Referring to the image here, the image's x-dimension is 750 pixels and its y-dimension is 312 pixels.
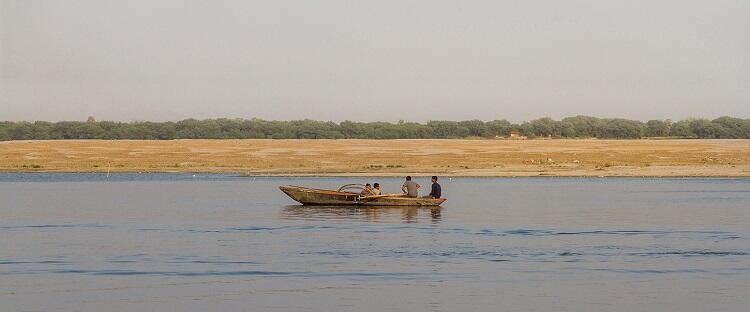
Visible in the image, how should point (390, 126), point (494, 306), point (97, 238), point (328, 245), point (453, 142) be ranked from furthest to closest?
point (390, 126) → point (453, 142) → point (97, 238) → point (328, 245) → point (494, 306)

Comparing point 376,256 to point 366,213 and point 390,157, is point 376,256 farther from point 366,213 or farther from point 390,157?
point 390,157

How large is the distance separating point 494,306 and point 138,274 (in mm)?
7706

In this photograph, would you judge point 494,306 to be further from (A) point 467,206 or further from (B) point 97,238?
(A) point 467,206

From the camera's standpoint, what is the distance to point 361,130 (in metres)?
176

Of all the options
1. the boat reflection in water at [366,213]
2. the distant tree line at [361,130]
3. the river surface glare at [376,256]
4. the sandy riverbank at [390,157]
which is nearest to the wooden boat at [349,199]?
the boat reflection in water at [366,213]

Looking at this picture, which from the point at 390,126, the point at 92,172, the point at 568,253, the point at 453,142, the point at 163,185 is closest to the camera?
the point at 568,253

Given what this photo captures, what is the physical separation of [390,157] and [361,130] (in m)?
64.8

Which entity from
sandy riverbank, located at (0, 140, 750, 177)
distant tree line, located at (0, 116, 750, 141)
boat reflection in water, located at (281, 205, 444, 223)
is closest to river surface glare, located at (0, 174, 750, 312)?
boat reflection in water, located at (281, 205, 444, 223)

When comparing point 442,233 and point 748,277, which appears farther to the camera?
point 442,233

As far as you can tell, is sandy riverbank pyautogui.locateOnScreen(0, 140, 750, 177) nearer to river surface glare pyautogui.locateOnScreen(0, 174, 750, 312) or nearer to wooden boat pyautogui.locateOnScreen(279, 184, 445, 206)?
wooden boat pyautogui.locateOnScreen(279, 184, 445, 206)

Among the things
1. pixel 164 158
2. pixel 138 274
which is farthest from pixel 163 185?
pixel 138 274

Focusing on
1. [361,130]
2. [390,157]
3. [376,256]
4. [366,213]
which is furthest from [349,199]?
[361,130]

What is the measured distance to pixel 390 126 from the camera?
178 m

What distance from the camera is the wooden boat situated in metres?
47.0
